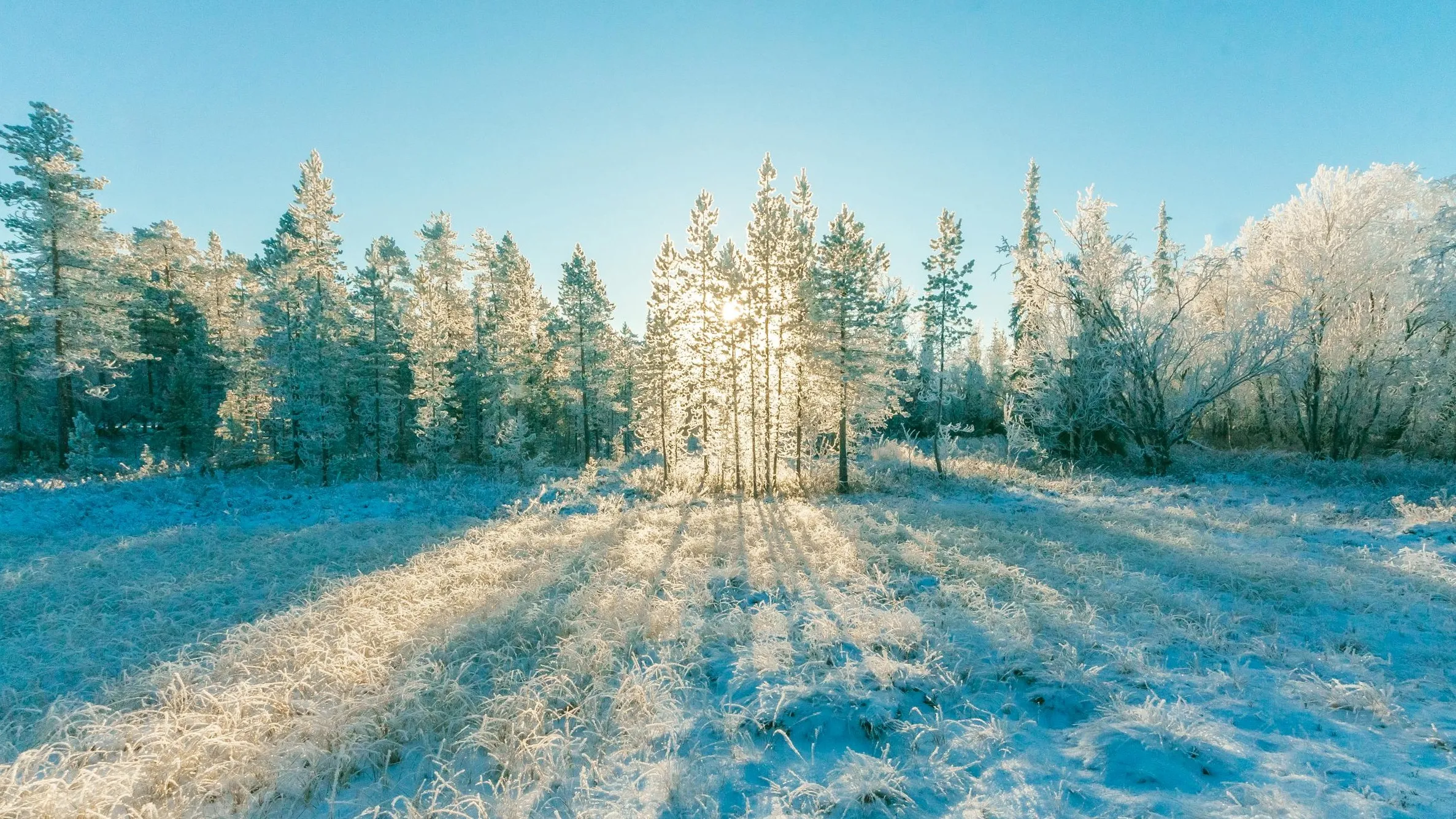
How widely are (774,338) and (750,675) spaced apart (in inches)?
682

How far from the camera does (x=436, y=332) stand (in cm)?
3008

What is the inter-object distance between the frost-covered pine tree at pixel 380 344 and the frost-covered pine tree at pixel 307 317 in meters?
2.11

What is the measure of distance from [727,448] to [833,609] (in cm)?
1724

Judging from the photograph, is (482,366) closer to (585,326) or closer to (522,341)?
(522,341)

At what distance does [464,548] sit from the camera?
1166 centimetres

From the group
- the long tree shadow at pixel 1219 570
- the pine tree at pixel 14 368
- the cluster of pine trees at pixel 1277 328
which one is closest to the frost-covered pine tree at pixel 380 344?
the pine tree at pixel 14 368

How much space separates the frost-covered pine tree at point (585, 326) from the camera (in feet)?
107

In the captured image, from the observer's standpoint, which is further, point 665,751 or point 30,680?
point 30,680

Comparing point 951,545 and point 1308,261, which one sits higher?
point 1308,261

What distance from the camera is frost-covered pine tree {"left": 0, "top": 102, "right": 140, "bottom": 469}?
2105cm

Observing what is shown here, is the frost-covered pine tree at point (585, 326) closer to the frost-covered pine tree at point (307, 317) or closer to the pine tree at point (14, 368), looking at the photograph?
the frost-covered pine tree at point (307, 317)

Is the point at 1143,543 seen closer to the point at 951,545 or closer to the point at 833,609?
the point at 951,545

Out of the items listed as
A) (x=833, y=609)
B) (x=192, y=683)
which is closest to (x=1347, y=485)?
(x=833, y=609)

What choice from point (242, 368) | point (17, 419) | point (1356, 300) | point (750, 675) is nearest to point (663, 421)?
point (750, 675)
